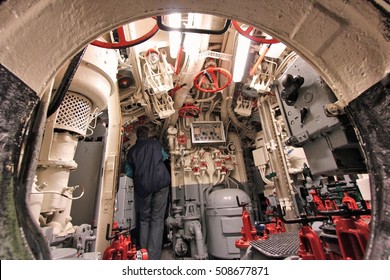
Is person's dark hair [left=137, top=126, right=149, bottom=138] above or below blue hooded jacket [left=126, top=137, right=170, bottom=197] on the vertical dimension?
above

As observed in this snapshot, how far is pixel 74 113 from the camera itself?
111cm

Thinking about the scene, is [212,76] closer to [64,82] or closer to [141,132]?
[64,82]

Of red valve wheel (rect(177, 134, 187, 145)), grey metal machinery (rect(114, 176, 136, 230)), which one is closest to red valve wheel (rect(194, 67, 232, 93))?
red valve wheel (rect(177, 134, 187, 145))

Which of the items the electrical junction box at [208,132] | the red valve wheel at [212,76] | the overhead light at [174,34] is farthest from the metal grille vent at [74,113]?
the electrical junction box at [208,132]

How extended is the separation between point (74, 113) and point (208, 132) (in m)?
2.80

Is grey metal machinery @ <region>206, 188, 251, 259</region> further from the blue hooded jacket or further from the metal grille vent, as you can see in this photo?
the metal grille vent

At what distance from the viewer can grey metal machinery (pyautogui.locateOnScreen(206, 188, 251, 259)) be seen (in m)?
2.64


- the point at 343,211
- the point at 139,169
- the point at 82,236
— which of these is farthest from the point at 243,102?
the point at 82,236

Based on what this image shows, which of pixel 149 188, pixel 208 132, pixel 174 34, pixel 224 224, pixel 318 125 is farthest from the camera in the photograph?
pixel 208 132

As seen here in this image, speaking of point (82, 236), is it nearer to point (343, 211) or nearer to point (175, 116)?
point (343, 211)

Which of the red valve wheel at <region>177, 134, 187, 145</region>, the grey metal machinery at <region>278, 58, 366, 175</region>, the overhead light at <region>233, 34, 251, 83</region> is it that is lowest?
the grey metal machinery at <region>278, 58, 366, 175</region>

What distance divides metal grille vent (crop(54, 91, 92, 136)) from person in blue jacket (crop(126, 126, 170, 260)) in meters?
2.20

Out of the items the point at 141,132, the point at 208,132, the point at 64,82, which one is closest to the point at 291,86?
the point at 64,82

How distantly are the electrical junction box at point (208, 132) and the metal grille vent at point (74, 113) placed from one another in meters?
2.47
